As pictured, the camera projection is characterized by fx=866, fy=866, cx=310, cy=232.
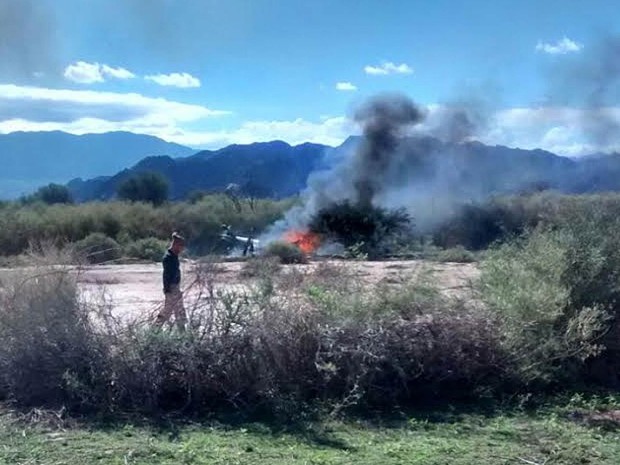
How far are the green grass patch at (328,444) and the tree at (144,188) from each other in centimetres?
4601

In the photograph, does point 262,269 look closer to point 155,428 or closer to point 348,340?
point 348,340

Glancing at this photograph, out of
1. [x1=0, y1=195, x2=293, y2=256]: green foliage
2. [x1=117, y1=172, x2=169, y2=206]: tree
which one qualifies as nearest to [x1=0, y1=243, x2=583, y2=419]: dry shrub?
[x1=0, y1=195, x2=293, y2=256]: green foliage

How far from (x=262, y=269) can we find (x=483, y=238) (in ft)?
104

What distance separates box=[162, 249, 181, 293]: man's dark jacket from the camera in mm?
11594

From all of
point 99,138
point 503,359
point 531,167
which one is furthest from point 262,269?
point 99,138

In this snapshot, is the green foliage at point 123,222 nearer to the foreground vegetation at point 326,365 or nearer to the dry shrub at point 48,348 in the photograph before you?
the foreground vegetation at point 326,365

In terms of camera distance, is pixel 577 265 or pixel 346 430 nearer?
pixel 346 430

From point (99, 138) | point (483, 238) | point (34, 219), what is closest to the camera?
point (34, 219)

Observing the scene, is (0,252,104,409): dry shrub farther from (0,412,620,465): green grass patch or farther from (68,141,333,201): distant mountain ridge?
(68,141,333,201): distant mountain ridge

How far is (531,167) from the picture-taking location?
53.4 meters

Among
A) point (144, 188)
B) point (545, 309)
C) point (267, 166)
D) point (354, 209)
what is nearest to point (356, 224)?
point (354, 209)

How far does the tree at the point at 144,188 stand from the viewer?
54.7 meters

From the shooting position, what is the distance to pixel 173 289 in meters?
10.6

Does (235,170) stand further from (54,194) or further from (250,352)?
(250,352)
